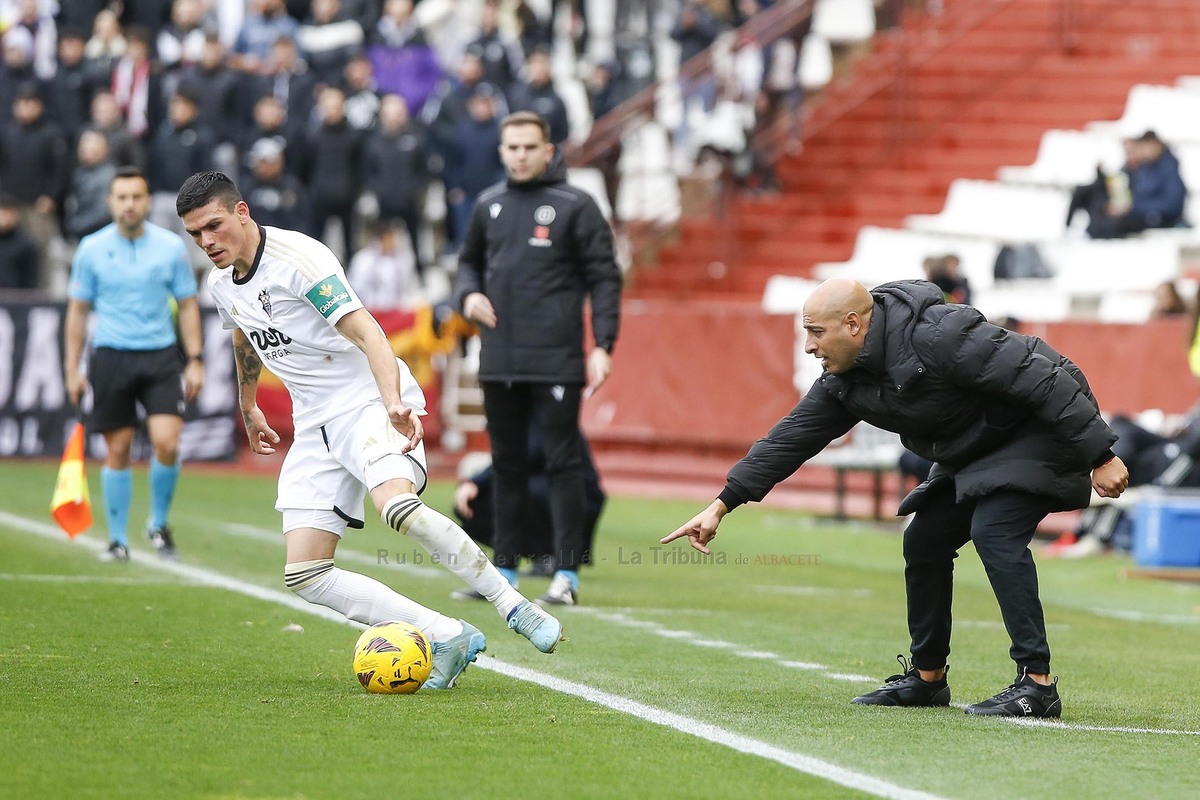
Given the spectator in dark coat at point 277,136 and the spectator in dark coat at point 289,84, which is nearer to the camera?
the spectator in dark coat at point 277,136

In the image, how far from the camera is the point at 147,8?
76.2 ft

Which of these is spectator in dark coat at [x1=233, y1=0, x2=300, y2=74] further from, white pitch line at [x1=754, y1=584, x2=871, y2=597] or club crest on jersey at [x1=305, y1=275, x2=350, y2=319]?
club crest on jersey at [x1=305, y1=275, x2=350, y2=319]

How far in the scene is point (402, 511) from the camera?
716 cm

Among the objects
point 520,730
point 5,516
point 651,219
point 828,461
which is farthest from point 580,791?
point 651,219

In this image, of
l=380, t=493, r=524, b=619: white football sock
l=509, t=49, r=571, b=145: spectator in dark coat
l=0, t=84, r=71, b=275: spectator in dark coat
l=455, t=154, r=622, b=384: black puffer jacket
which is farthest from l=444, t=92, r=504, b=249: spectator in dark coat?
l=380, t=493, r=524, b=619: white football sock

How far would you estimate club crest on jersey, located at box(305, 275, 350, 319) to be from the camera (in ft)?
23.8

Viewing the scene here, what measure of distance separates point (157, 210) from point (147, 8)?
3.46 m

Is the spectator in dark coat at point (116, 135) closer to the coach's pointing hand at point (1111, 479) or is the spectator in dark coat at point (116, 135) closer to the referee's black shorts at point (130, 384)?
the referee's black shorts at point (130, 384)

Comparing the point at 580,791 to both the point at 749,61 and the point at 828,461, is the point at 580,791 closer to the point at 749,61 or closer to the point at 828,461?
the point at 828,461

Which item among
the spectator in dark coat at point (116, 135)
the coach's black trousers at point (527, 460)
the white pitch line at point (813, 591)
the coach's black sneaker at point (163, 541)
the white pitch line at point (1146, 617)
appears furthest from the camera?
the spectator in dark coat at point (116, 135)

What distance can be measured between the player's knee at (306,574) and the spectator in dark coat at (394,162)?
1424cm

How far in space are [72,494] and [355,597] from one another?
4161mm

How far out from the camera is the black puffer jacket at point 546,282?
405 inches

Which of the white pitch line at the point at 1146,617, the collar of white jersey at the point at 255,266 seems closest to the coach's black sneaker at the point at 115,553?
the collar of white jersey at the point at 255,266
